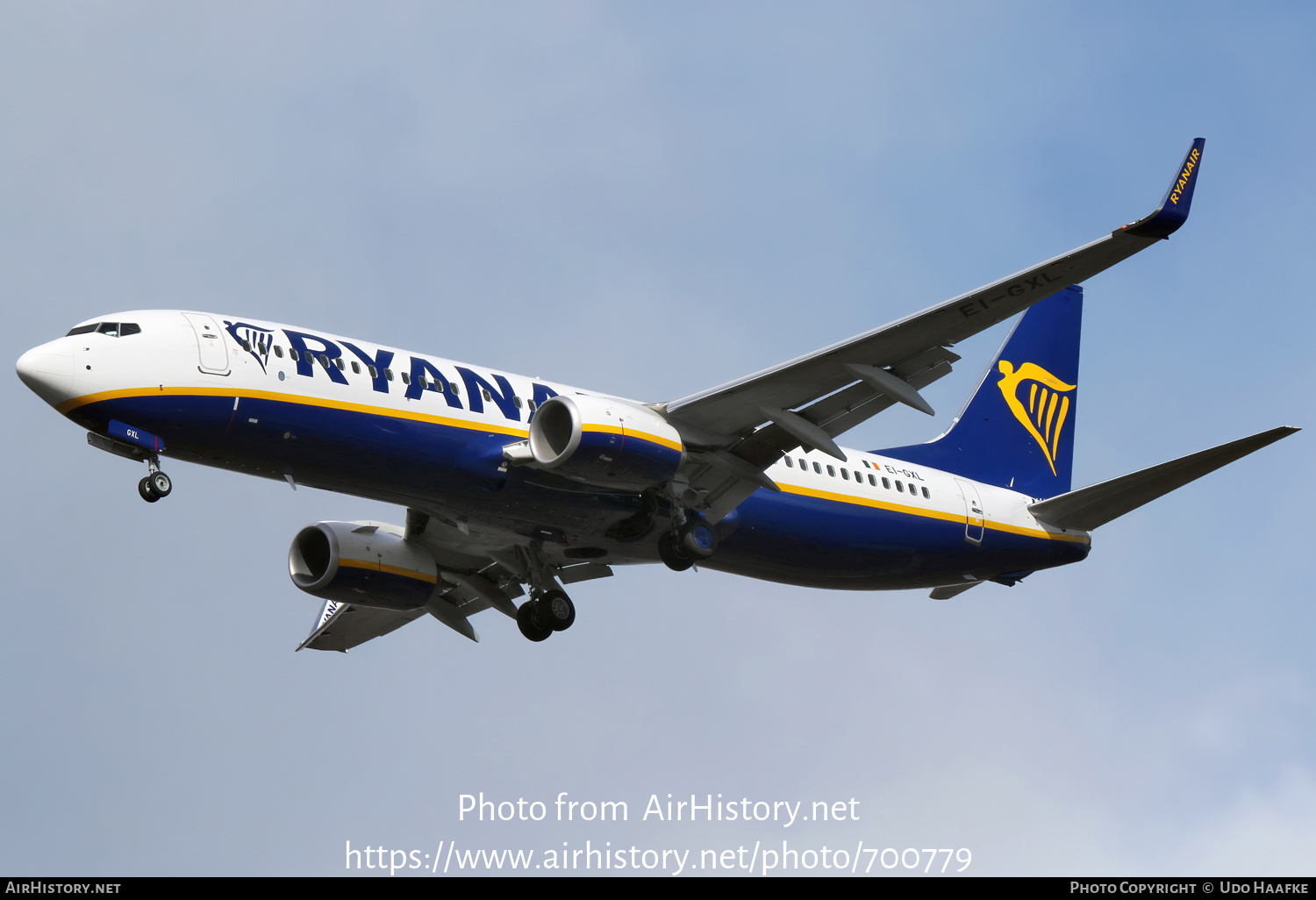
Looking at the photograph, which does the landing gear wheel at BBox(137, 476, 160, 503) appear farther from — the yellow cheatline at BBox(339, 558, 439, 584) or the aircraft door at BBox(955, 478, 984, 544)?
the aircraft door at BBox(955, 478, 984, 544)

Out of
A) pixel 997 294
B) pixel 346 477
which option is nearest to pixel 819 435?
pixel 997 294

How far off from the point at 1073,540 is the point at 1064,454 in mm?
4869

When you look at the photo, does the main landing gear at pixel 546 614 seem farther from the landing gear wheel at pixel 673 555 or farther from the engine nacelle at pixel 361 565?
the landing gear wheel at pixel 673 555

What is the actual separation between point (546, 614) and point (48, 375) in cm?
1166

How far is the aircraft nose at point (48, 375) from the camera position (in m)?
23.2

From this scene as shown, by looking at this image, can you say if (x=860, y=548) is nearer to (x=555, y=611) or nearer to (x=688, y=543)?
(x=688, y=543)

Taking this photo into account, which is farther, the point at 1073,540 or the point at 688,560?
the point at 1073,540

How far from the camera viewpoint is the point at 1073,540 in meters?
33.2

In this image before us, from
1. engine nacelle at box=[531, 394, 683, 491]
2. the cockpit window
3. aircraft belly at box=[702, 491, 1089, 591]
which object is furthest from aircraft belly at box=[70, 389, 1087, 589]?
the cockpit window

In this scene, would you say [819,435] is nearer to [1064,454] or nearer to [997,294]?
[997,294]

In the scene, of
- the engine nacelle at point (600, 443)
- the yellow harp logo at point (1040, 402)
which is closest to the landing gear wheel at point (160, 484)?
the engine nacelle at point (600, 443)

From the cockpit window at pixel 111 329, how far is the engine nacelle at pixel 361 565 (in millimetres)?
7640

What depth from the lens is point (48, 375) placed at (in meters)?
23.2

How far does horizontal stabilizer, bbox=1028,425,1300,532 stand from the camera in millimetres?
27500
